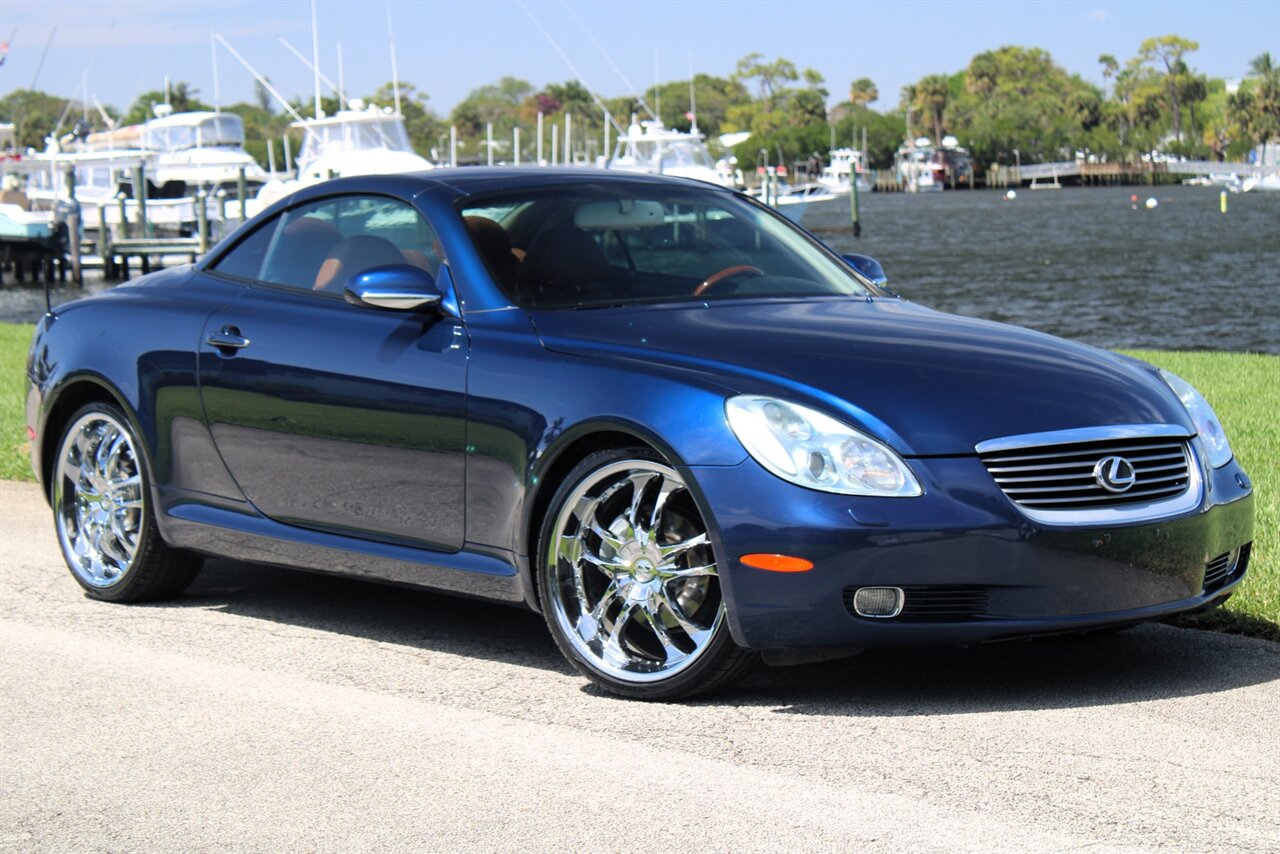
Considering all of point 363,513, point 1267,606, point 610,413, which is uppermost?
point 610,413

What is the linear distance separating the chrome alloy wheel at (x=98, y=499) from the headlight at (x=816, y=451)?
2.77 metres

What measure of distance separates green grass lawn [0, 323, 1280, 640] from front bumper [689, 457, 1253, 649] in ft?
4.27

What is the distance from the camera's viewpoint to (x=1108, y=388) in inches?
203

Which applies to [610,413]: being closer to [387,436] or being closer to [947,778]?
[387,436]

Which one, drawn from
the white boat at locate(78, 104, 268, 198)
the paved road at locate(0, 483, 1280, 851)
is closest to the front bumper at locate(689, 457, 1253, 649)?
the paved road at locate(0, 483, 1280, 851)

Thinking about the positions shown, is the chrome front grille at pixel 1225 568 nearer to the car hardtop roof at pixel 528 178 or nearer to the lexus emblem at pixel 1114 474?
the lexus emblem at pixel 1114 474

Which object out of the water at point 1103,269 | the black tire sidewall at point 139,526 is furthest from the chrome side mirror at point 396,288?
the water at point 1103,269

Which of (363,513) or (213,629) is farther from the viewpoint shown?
(213,629)

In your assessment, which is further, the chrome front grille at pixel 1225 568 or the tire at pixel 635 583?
the chrome front grille at pixel 1225 568

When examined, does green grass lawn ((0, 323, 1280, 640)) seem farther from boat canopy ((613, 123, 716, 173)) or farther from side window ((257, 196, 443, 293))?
boat canopy ((613, 123, 716, 173))

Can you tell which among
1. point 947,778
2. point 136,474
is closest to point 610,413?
point 947,778

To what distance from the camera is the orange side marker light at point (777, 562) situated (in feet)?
15.3

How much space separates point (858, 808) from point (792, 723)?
78 cm

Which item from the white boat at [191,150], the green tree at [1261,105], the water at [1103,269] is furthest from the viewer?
the green tree at [1261,105]
